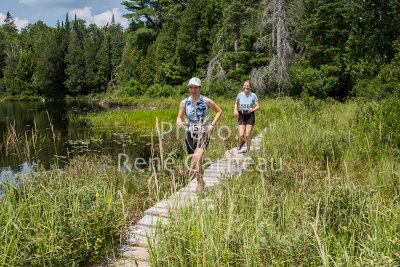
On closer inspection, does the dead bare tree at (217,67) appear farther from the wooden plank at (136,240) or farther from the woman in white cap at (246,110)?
the wooden plank at (136,240)

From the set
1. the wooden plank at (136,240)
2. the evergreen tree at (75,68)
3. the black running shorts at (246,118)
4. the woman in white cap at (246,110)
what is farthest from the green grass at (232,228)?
the evergreen tree at (75,68)

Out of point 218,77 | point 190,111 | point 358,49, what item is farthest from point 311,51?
point 190,111

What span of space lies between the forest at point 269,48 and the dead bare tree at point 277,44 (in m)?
0.06

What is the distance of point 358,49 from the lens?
2209 cm

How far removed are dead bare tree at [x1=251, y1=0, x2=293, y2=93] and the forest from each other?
0.20 ft

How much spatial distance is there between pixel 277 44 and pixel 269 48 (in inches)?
65.8

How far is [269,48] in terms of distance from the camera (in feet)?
80.9

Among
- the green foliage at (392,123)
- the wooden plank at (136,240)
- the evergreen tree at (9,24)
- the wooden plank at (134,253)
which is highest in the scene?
the evergreen tree at (9,24)

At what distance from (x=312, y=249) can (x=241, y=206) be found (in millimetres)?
1114

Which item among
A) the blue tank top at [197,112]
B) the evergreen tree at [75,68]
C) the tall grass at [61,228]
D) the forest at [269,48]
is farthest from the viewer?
the evergreen tree at [75,68]

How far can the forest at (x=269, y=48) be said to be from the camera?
71.0 ft

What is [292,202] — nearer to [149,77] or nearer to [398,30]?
[398,30]

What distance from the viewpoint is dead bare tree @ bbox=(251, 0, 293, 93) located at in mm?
22703

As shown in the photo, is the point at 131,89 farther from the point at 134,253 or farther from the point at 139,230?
the point at 134,253
